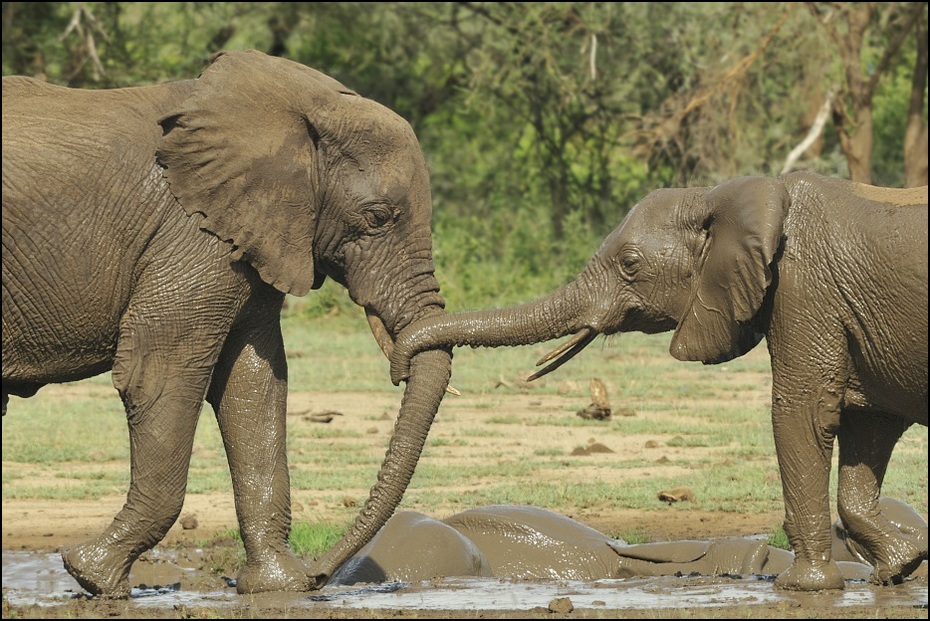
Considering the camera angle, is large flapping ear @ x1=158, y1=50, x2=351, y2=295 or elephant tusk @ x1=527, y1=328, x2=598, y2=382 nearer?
large flapping ear @ x1=158, y1=50, x2=351, y2=295

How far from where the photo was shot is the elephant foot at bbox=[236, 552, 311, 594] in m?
7.61

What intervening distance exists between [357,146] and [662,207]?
4.76ft

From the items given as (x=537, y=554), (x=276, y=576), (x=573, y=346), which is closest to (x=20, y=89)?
(x=276, y=576)

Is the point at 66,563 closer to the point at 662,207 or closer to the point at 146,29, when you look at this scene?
the point at 662,207

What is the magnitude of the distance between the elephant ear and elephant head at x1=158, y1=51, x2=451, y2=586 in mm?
1184

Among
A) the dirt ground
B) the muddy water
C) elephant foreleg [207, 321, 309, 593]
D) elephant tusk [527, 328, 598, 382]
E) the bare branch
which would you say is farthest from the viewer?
the bare branch

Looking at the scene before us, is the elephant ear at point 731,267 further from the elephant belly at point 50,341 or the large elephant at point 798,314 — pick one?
the elephant belly at point 50,341

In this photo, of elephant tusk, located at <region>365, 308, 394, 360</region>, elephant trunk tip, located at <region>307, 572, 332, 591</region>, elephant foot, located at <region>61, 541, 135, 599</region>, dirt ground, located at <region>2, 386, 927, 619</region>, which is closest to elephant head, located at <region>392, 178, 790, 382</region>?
elephant tusk, located at <region>365, 308, 394, 360</region>

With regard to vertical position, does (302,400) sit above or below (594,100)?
below

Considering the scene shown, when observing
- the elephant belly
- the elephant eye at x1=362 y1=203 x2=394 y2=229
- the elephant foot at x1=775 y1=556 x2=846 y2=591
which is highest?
the elephant eye at x1=362 y1=203 x2=394 y2=229

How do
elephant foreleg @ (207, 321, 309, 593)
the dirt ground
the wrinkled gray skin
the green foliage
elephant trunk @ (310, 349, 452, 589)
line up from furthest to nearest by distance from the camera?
the green foliage < the wrinkled gray skin < elephant foreleg @ (207, 321, 309, 593) < elephant trunk @ (310, 349, 452, 589) < the dirt ground

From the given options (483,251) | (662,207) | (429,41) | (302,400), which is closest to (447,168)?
(429,41)

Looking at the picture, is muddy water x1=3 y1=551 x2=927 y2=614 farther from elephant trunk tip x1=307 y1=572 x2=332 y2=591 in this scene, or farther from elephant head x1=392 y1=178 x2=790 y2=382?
→ elephant head x1=392 y1=178 x2=790 y2=382

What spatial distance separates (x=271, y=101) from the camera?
7.39 metres
